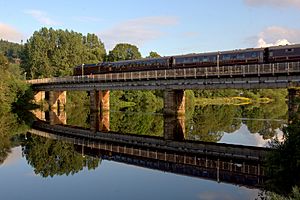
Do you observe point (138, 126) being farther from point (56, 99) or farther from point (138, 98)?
point (138, 98)

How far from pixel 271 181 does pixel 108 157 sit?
15429mm

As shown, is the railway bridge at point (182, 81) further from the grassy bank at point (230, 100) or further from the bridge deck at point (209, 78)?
the grassy bank at point (230, 100)

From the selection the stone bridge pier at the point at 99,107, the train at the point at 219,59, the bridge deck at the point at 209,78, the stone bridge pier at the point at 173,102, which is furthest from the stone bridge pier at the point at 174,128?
the stone bridge pier at the point at 99,107

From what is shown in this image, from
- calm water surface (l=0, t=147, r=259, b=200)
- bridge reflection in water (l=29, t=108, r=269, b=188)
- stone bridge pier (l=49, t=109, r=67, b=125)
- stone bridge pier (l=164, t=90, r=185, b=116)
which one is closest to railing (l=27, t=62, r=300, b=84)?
stone bridge pier (l=164, t=90, r=185, b=116)

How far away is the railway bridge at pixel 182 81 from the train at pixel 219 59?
6.35 ft

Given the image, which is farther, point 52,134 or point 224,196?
point 52,134

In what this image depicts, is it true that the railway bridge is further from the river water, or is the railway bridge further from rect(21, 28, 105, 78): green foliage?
rect(21, 28, 105, 78): green foliage

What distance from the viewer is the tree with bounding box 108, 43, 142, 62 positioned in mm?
119037

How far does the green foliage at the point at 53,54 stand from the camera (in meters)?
105

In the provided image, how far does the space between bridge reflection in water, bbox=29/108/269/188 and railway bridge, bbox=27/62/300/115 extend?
21.5ft

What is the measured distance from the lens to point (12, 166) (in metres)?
27.7

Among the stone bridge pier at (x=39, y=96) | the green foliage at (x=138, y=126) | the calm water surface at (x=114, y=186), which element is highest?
the stone bridge pier at (x=39, y=96)

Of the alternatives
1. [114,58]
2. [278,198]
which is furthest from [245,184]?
[114,58]

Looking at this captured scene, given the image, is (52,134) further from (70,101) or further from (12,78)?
(70,101)
